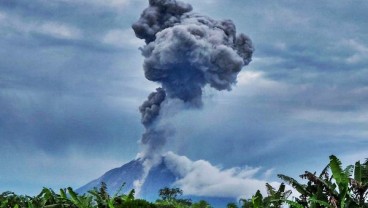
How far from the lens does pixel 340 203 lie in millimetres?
37156

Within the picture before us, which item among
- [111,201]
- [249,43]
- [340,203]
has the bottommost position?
[340,203]

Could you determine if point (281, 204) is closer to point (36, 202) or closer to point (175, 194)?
point (36, 202)

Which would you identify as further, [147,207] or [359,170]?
[147,207]

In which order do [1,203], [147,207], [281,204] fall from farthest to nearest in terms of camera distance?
[1,203] → [147,207] → [281,204]

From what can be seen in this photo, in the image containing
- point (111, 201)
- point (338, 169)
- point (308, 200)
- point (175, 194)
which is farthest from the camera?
point (175, 194)

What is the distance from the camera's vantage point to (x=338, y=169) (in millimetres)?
36625

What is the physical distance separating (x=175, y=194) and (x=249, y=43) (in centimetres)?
4858

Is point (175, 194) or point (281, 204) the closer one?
point (281, 204)

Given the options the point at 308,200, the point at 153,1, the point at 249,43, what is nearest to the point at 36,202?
the point at 308,200

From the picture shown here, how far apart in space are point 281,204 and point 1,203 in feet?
102

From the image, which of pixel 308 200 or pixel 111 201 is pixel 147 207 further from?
pixel 308 200

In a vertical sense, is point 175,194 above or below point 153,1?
below

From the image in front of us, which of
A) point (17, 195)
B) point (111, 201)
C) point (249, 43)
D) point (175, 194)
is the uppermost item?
point (249, 43)

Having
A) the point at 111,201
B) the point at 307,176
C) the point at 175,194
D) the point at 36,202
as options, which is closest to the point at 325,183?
the point at 307,176
